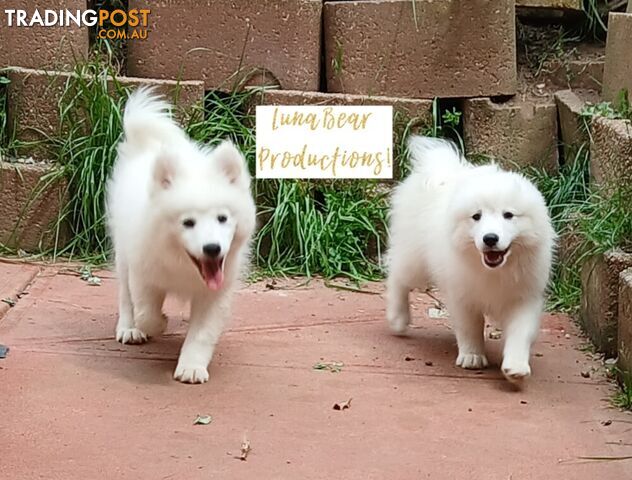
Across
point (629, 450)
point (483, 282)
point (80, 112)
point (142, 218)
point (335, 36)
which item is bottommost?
point (629, 450)

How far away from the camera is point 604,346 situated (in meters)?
4.23

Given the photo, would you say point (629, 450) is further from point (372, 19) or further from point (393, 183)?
point (372, 19)

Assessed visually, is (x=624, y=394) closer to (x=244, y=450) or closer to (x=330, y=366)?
(x=330, y=366)

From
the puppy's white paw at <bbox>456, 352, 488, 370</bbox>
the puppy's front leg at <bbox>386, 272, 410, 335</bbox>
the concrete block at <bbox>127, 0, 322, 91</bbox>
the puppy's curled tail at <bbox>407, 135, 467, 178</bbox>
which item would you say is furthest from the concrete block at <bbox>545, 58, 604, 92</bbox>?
the puppy's white paw at <bbox>456, 352, 488, 370</bbox>

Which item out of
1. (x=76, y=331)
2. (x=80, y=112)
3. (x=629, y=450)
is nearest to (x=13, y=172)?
(x=80, y=112)

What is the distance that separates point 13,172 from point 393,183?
79.1 inches

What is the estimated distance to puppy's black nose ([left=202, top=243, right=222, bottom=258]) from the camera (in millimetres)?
3404

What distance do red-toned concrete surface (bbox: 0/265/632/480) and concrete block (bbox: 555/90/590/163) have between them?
1293 millimetres

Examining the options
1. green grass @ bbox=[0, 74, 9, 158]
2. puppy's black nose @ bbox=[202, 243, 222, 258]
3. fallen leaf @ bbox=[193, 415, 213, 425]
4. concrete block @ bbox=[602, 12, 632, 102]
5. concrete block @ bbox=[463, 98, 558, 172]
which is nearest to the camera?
fallen leaf @ bbox=[193, 415, 213, 425]

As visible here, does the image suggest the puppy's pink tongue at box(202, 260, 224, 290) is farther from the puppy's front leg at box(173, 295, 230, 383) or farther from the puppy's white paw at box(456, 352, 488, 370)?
the puppy's white paw at box(456, 352, 488, 370)

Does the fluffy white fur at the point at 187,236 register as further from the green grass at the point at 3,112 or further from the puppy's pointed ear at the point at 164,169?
the green grass at the point at 3,112

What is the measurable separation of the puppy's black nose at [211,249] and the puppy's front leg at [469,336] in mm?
1051

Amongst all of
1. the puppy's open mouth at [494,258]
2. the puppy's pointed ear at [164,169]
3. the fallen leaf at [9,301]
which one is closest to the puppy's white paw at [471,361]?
the puppy's open mouth at [494,258]

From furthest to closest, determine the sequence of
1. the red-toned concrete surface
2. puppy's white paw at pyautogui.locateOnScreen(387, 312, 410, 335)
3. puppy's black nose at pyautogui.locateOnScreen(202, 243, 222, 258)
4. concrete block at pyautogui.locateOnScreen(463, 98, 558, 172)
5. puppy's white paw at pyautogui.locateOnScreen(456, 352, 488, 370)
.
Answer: concrete block at pyautogui.locateOnScreen(463, 98, 558, 172)
puppy's white paw at pyautogui.locateOnScreen(387, 312, 410, 335)
puppy's white paw at pyautogui.locateOnScreen(456, 352, 488, 370)
puppy's black nose at pyautogui.locateOnScreen(202, 243, 222, 258)
the red-toned concrete surface
